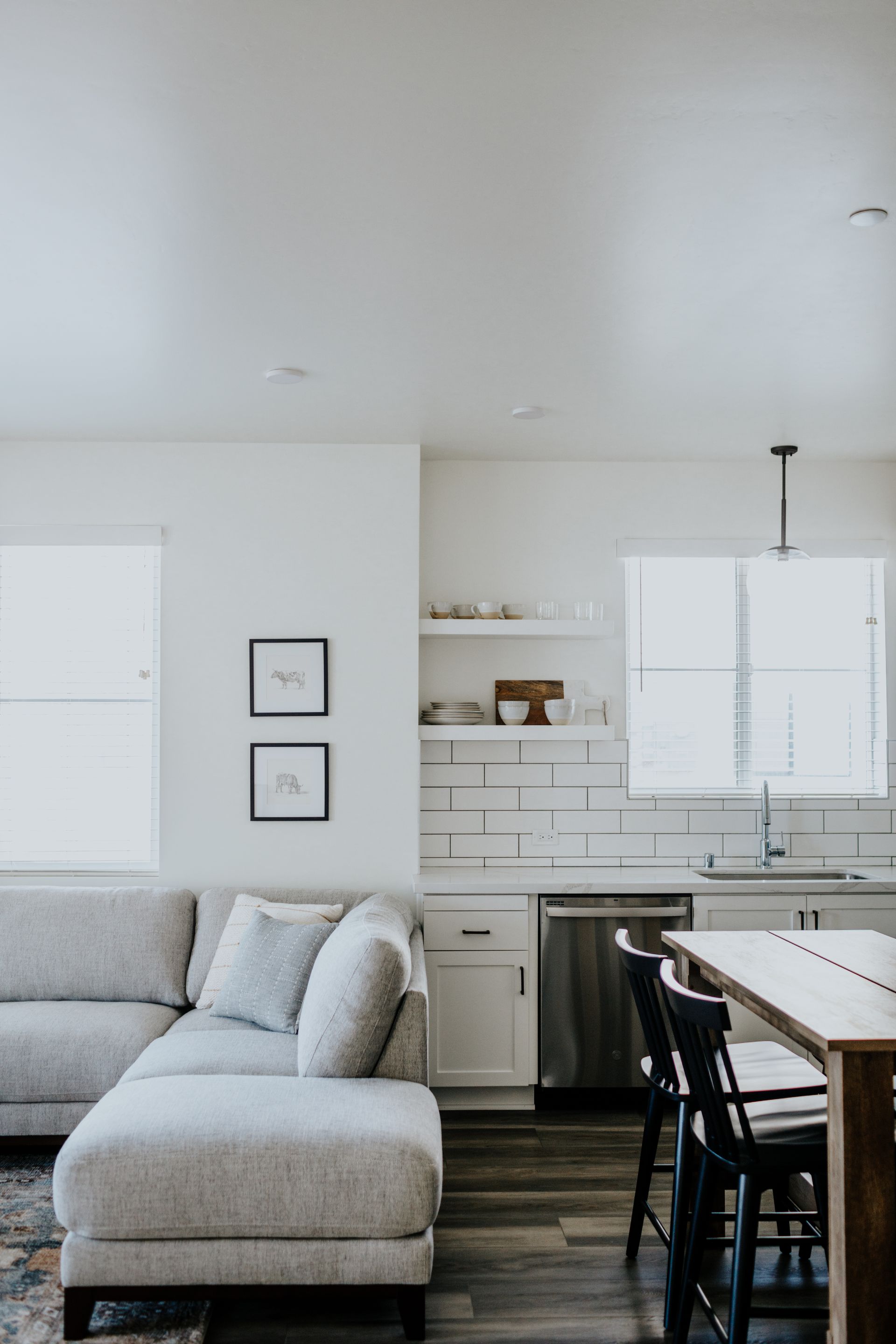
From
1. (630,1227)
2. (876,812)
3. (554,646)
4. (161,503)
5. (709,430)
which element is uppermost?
(709,430)

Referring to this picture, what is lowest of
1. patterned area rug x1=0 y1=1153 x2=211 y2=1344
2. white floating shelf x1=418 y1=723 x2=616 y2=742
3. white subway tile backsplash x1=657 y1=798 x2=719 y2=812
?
patterned area rug x1=0 y1=1153 x2=211 y2=1344

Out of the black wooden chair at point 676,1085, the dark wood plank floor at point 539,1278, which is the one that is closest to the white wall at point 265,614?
the dark wood plank floor at point 539,1278

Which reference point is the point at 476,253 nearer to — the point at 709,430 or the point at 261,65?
the point at 261,65

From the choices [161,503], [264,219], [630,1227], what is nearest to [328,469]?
[161,503]

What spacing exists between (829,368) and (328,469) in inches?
81.9

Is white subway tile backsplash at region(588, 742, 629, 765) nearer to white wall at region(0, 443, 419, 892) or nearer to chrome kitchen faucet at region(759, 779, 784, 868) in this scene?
chrome kitchen faucet at region(759, 779, 784, 868)

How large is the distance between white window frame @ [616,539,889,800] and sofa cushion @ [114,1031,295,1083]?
212 cm

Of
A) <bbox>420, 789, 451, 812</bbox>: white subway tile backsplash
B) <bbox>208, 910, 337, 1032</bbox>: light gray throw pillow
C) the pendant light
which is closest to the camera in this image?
<bbox>208, 910, 337, 1032</bbox>: light gray throw pillow

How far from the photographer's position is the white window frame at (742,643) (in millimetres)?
4656

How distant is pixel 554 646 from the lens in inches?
184

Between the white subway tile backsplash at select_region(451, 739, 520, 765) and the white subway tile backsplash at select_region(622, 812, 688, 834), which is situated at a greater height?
the white subway tile backsplash at select_region(451, 739, 520, 765)

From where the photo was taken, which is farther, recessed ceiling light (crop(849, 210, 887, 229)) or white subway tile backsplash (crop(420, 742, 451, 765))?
Answer: white subway tile backsplash (crop(420, 742, 451, 765))

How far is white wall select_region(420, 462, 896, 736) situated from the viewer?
15.3 feet

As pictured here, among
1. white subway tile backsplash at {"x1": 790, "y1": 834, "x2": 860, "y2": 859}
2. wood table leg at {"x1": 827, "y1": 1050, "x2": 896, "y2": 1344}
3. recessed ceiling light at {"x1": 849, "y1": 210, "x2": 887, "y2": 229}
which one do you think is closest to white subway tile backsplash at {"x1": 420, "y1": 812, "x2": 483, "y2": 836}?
white subway tile backsplash at {"x1": 790, "y1": 834, "x2": 860, "y2": 859}
